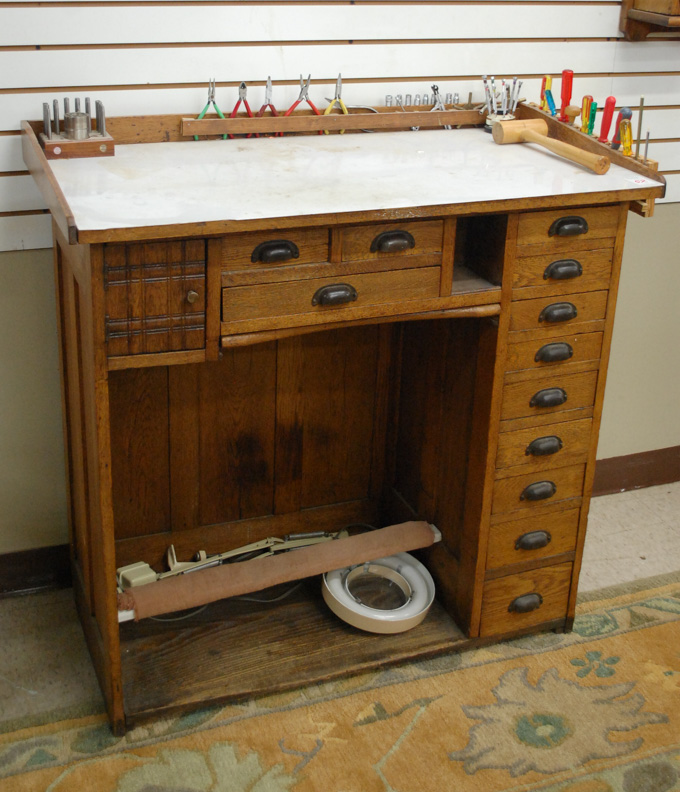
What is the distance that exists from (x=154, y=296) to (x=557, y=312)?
101cm

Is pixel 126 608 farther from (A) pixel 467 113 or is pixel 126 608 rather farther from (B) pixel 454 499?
(A) pixel 467 113

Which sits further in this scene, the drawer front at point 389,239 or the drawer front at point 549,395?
the drawer front at point 549,395

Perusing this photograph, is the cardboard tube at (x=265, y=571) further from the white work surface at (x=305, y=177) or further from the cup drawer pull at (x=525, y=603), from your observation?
the white work surface at (x=305, y=177)

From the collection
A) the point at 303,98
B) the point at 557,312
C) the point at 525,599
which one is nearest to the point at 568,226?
the point at 557,312

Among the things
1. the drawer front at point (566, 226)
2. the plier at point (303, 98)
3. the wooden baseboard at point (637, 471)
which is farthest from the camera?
the wooden baseboard at point (637, 471)

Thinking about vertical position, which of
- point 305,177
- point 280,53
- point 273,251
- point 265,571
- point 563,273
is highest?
point 280,53

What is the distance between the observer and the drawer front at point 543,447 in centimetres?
259

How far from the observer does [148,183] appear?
2244mm

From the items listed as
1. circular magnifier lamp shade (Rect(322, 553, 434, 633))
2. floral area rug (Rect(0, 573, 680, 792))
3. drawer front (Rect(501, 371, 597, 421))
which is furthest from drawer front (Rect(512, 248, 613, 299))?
floral area rug (Rect(0, 573, 680, 792))

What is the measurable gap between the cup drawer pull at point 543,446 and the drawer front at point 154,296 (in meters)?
0.96

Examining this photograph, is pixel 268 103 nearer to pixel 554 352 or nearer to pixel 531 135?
pixel 531 135

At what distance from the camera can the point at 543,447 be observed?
8.59 feet

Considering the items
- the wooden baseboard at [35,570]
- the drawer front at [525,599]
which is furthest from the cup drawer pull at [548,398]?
the wooden baseboard at [35,570]

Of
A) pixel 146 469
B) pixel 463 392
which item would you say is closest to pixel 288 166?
pixel 463 392
